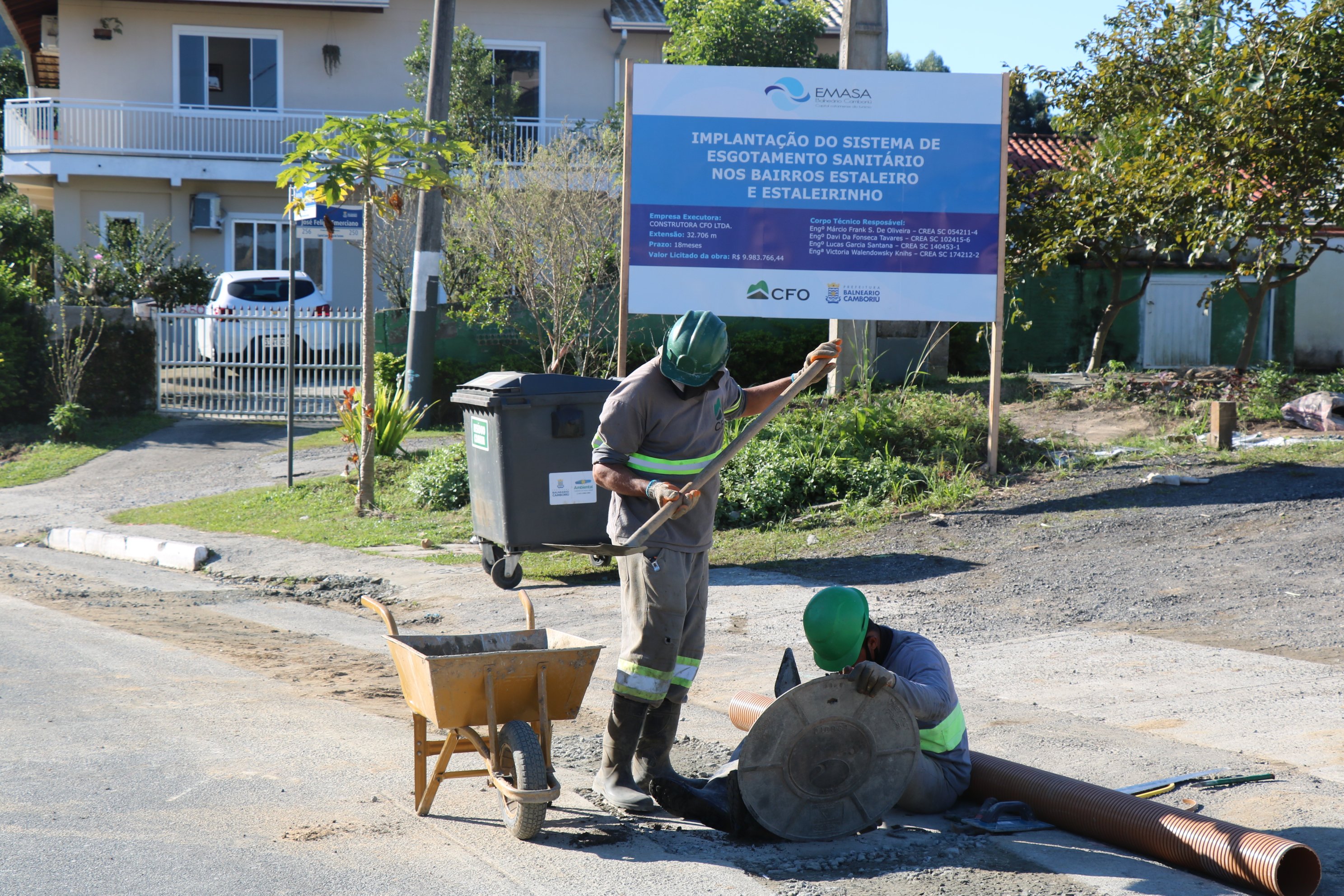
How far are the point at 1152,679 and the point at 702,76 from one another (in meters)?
6.80

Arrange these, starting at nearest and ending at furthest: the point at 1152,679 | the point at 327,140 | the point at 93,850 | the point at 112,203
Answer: the point at 93,850
the point at 1152,679
the point at 327,140
the point at 112,203

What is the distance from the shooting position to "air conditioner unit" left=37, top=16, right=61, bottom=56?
84.0ft

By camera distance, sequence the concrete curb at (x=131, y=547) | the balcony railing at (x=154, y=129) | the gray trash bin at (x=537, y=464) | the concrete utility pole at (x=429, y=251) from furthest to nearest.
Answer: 1. the balcony railing at (x=154, y=129)
2. the concrete utility pole at (x=429, y=251)
3. the concrete curb at (x=131, y=547)
4. the gray trash bin at (x=537, y=464)

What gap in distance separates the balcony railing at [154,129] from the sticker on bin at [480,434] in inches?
619

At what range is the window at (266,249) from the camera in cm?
2497

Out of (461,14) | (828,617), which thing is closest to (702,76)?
(828,617)

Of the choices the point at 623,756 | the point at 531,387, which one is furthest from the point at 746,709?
the point at 531,387

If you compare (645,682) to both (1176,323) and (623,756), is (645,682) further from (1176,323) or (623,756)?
(1176,323)

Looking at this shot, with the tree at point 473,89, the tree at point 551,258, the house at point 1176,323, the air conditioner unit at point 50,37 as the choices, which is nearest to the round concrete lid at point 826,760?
the tree at point 551,258

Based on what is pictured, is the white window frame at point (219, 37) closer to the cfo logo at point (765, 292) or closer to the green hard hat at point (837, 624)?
the cfo logo at point (765, 292)

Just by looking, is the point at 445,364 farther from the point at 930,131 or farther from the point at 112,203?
the point at 112,203

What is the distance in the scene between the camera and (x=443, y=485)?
11.7 meters

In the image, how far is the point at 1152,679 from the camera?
600 cm

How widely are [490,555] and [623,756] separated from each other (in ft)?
15.5
